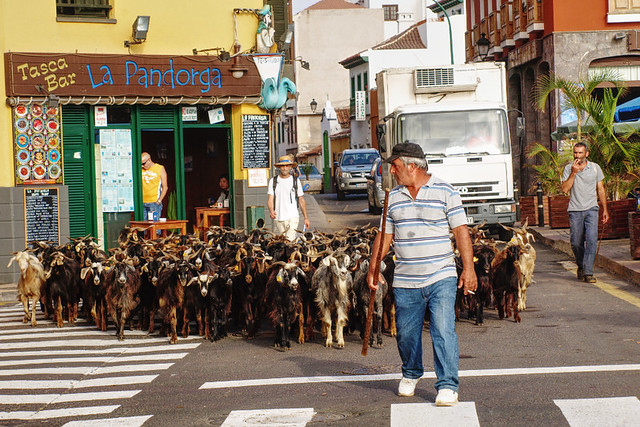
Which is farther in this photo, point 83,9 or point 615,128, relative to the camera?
point 615,128

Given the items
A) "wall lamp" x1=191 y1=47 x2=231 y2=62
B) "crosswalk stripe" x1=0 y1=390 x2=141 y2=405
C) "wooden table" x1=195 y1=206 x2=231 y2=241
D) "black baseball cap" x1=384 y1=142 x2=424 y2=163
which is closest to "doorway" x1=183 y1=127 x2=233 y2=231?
"wooden table" x1=195 y1=206 x2=231 y2=241

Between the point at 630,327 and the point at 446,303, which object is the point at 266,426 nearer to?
the point at 446,303

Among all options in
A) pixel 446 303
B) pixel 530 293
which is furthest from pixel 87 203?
pixel 446 303

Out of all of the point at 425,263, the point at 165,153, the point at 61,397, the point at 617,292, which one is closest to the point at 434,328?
the point at 425,263

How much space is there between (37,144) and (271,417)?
489 inches

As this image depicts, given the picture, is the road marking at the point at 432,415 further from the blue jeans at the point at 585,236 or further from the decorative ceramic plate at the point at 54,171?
the decorative ceramic plate at the point at 54,171

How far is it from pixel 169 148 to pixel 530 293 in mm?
9303

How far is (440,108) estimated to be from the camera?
2127 cm

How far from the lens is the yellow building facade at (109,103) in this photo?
18.7 metres

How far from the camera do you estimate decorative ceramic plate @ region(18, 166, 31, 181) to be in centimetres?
1862

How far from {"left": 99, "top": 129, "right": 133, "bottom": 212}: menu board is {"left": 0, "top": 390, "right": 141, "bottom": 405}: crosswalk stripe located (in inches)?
411

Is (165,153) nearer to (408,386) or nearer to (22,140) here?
(22,140)

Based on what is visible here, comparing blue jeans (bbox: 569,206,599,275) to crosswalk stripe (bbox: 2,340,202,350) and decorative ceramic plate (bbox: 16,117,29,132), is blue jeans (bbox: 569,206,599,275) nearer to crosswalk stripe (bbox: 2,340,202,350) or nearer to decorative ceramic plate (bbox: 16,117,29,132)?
crosswalk stripe (bbox: 2,340,202,350)

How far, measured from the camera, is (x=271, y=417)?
25.4 ft
